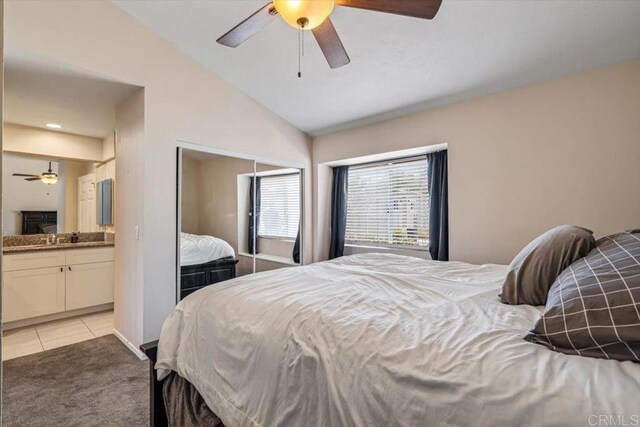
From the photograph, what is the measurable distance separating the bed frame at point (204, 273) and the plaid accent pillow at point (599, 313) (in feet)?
9.61

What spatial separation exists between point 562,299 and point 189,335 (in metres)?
1.65

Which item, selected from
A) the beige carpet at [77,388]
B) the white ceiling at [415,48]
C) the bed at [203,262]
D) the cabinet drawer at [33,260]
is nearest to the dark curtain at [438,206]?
the white ceiling at [415,48]

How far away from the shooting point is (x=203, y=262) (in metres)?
3.31

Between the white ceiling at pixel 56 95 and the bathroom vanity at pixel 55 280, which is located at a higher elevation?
the white ceiling at pixel 56 95

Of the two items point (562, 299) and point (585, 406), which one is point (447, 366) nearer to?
point (585, 406)

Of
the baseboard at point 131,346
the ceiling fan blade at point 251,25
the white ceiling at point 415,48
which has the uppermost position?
the white ceiling at point 415,48

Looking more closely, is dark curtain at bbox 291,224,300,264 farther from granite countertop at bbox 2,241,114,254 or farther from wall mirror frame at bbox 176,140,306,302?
granite countertop at bbox 2,241,114,254

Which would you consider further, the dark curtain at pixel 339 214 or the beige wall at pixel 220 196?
the dark curtain at pixel 339 214

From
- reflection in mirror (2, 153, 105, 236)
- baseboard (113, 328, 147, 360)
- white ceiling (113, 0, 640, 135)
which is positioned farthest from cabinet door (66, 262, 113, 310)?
white ceiling (113, 0, 640, 135)

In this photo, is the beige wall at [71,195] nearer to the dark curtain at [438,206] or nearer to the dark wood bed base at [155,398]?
the dark wood bed base at [155,398]

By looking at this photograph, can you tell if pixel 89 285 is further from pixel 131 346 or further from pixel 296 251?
pixel 296 251

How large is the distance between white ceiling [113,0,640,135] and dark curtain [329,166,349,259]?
46.6 inches

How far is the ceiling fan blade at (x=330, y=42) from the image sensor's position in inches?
72.3

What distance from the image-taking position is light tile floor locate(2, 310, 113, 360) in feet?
9.25
